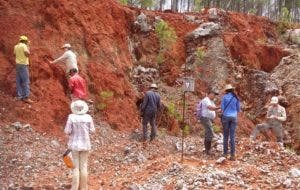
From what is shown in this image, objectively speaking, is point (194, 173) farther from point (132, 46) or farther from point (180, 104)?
point (132, 46)

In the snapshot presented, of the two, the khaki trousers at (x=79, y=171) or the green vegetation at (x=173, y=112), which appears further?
the green vegetation at (x=173, y=112)

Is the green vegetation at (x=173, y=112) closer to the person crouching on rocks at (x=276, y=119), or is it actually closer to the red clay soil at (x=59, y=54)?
the red clay soil at (x=59, y=54)

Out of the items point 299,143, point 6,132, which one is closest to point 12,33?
point 6,132

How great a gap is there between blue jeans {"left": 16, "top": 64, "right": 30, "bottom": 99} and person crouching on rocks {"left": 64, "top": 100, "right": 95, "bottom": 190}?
188 inches

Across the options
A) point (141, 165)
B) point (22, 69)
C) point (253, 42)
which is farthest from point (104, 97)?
point (253, 42)

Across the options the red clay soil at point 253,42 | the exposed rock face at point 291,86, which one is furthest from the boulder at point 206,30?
the exposed rock face at point 291,86

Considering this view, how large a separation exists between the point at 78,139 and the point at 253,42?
47.2ft

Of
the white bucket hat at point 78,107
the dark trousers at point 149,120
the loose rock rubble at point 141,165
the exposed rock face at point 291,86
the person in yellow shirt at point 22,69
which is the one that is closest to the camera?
the white bucket hat at point 78,107

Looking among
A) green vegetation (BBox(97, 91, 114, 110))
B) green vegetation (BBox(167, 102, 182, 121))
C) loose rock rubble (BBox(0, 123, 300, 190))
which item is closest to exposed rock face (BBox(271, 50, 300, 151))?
green vegetation (BBox(167, 102, 182, 121))

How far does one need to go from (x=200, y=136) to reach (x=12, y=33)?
669 cm

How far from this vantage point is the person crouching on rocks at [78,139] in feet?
28.1

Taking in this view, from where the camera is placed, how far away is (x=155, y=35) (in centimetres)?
1916

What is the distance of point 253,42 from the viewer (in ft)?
70.1

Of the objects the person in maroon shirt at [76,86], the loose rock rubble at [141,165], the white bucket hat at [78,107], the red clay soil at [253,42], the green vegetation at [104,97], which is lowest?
the loose rock rubble at [141,165]
